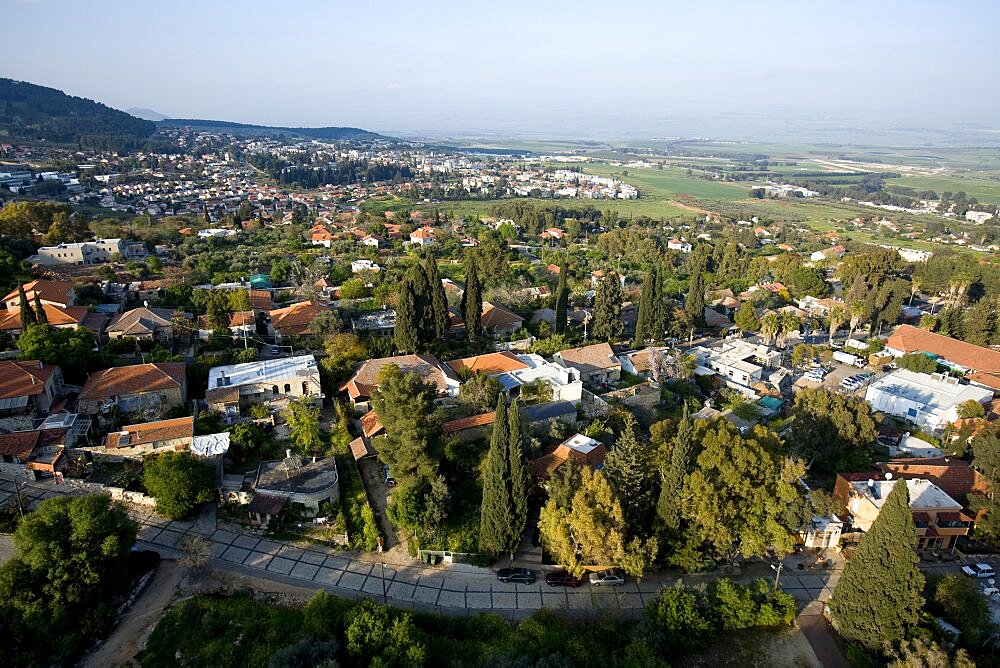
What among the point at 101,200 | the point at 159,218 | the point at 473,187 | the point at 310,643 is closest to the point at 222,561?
the point at 310,643

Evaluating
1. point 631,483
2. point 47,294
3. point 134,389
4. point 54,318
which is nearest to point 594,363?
point 631,483

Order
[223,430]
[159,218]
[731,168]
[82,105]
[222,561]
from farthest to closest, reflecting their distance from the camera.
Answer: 1. [731,168]
2. [82,105]
3. [159,218]
4. [223,430]
5. [222,561]

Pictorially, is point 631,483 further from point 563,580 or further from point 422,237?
point 422,237

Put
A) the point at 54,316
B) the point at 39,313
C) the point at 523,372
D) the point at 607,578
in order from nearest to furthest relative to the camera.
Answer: the point at 607,578 < the point at 523,372 < the point at 39,313 < the point at 54,316

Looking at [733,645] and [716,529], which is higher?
[716,529]

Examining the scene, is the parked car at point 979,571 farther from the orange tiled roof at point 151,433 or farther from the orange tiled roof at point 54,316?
the orange tiled roof at point 54,316

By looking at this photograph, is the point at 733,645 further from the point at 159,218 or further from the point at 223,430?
the point at 159,218

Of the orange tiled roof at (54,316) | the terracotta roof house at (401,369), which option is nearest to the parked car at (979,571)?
the terracotta roof house at (401,369)
